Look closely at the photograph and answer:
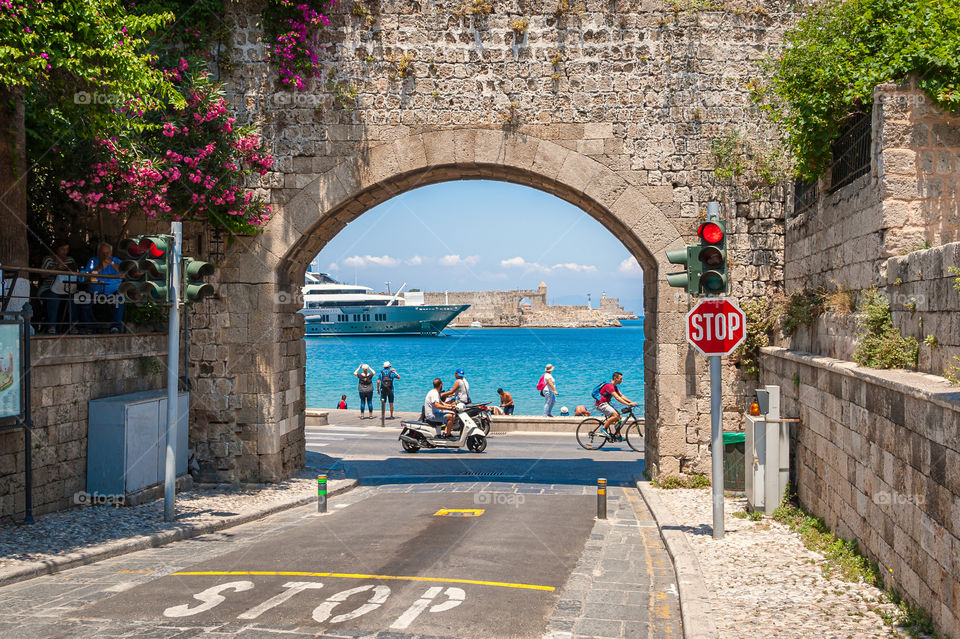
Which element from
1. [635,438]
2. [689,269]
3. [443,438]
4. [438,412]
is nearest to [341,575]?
[689,269]

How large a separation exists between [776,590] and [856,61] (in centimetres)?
616

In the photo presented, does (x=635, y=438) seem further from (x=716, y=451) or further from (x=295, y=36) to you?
(x=295, y=36)

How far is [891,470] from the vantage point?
640cm

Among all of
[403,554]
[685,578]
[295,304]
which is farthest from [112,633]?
[295,304]

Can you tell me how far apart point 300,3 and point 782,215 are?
823 cm

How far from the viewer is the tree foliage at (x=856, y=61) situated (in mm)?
8219

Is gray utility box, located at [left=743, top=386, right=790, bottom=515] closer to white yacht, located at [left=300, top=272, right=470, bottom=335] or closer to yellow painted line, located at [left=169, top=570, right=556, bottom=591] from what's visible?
yellow painted line, located at [left=169, top=570, right=556, bottom=591]

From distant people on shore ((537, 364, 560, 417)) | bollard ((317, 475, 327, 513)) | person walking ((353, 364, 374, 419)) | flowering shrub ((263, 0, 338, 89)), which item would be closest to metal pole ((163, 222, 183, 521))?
bollard ((317, 475, 327, 513))

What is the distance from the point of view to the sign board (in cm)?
894

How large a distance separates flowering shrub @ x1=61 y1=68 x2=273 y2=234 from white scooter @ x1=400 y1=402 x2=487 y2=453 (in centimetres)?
649

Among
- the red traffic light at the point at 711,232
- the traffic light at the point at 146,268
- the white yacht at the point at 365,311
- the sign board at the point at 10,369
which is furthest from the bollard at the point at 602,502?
the white yacht at the point at 365,311

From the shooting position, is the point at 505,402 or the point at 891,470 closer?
the point at 891,470

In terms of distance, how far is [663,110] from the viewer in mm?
12734

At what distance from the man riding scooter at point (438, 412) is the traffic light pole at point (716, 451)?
369 inches
